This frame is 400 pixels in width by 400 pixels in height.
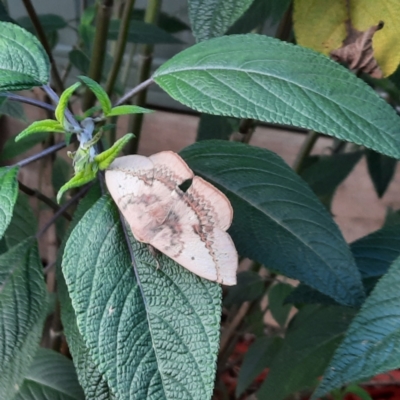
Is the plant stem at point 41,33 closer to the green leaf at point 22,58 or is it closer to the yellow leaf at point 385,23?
the green leaf at point 22,58

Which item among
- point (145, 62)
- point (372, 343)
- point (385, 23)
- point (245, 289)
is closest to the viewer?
point (372, 343)

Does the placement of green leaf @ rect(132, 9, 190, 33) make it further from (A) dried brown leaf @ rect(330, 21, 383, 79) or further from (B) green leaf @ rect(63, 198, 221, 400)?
(B) green leaf @ rect(63, 198, 221, 400)

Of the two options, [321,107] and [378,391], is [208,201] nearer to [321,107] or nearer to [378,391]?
[321,107]

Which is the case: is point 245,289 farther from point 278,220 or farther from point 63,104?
point 63,104

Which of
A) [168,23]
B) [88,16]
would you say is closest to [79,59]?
[88,16]

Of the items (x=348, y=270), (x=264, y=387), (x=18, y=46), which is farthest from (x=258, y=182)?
(x=264, y=387)

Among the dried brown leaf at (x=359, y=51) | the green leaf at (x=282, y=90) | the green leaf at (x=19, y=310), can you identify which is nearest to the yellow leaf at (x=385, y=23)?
the dried brown leaf at (x=359, y=51)
